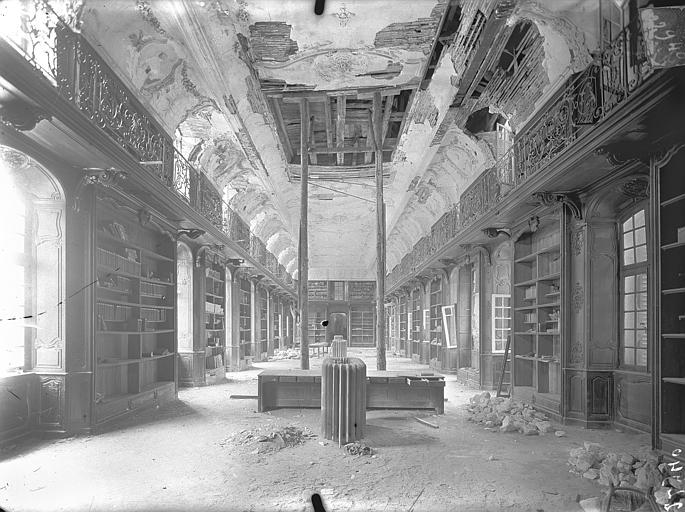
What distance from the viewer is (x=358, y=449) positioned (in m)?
5.34

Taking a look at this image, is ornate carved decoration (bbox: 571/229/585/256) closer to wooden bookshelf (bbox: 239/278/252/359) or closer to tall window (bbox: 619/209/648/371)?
tall window (bbox: 619/209/648/371)

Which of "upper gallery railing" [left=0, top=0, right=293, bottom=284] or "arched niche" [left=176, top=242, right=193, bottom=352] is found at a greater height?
"upper gallery railing" [left=0, top=0, right=293, bottom=284]

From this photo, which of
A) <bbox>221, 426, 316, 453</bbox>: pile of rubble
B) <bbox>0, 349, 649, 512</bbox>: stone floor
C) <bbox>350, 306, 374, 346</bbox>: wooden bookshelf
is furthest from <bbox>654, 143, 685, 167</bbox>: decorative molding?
<bbox>350, 306, 374, 346</bbox>: wooden bookshelf

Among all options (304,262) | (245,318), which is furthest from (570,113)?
(245,318)

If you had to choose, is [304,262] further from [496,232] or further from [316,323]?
[316,323]

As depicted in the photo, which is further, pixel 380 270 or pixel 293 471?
pixel 380 270

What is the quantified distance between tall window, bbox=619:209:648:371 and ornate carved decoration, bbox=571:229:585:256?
1.51ft

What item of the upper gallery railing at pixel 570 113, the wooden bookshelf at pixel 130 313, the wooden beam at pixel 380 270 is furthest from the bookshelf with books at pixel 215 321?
the upper gallery railing at pixel 570 113

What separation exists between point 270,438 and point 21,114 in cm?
382

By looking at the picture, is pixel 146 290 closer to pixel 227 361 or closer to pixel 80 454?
pixel 80 454

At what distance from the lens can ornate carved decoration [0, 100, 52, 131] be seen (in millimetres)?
4262

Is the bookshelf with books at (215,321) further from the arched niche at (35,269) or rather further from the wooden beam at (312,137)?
the arched niche at (35,269)

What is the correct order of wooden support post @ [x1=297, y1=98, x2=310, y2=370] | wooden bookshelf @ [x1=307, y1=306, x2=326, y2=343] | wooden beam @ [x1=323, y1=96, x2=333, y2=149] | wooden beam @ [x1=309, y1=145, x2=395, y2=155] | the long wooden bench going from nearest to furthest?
the long wooden bench
wooden support post @ [x1=297, y1=98, x2=310, y2=370]
wooden beam @ [x1=323, y1=96, x2=333, y2=149]
wooden beam @ [x1=309, y1=145, x2=395, y2=155]
wooden bookshelf @ [x1=307, y1=306, x2=326, y2=343]

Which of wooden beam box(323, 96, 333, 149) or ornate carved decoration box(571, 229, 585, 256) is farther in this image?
wooden beam box(323, 96, 333, 149)
